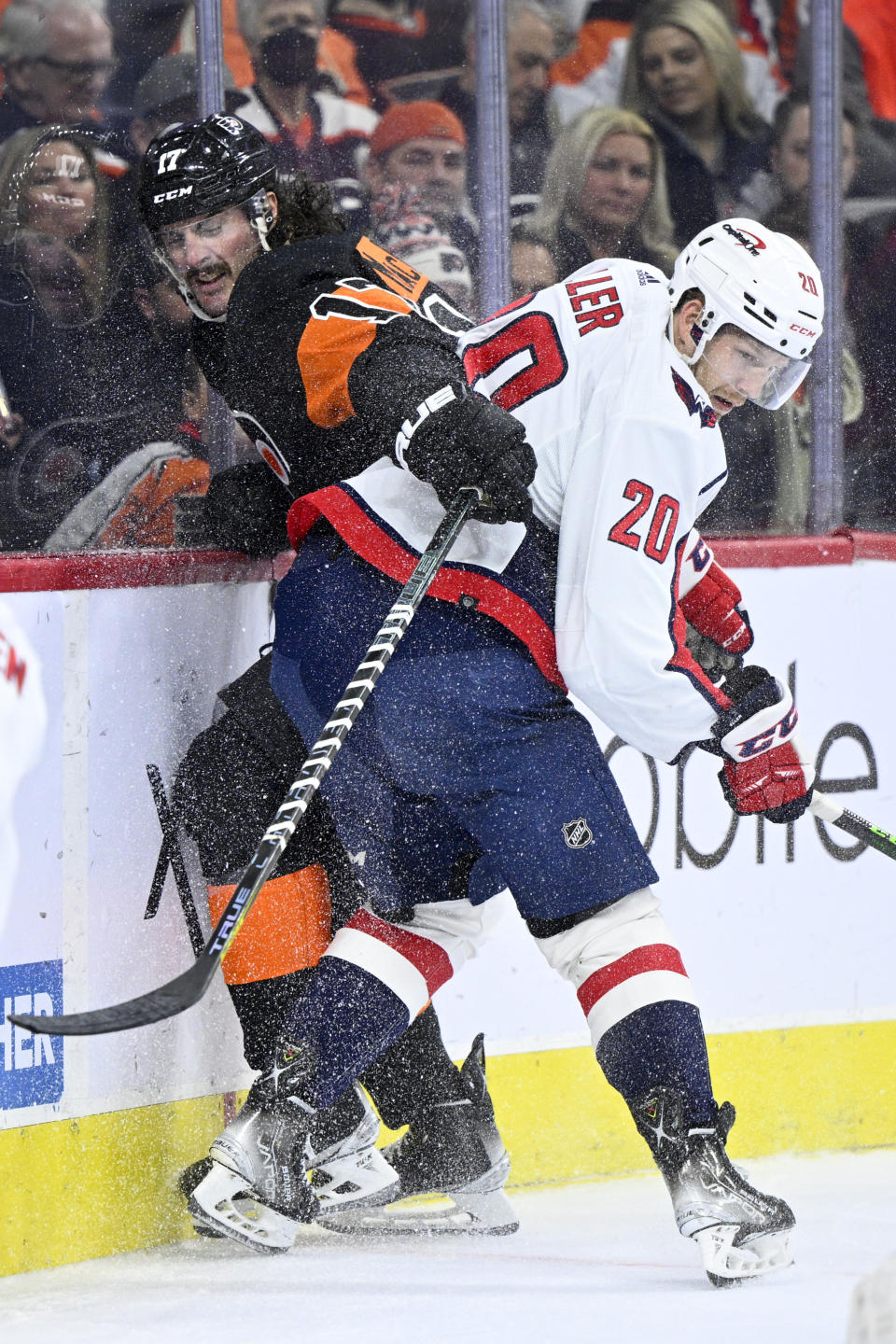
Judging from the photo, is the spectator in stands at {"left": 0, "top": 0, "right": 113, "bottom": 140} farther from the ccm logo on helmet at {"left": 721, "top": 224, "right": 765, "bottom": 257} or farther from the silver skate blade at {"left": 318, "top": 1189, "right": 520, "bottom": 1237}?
the silver skate blade at {"left": 318, "top": 1189, "right": 520, "bottom": 1237}

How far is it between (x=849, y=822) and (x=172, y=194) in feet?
3.81

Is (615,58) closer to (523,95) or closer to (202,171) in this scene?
(523,95)

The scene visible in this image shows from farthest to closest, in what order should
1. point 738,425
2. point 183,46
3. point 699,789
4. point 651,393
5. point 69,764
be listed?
point 738,425, point 699,789, point 183,46, point 69,764, point 651,393

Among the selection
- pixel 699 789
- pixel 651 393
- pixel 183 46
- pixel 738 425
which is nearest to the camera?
pixel 651 393

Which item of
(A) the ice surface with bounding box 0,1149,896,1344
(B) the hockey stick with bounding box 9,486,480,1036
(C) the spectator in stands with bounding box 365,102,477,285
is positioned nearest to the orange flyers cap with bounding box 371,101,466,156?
(C) the spectator in stands with bounding box 365,102,477,285

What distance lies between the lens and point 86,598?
237 cm

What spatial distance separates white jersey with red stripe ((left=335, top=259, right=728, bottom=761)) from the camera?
2.13 m

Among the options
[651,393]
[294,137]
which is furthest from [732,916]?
[294,137]

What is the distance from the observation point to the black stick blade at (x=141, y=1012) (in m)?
1.99

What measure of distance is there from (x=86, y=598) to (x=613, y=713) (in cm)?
66

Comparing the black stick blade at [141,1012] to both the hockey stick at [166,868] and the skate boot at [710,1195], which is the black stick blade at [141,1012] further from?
the skate boot at [710,1195]

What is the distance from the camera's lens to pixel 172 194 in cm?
238

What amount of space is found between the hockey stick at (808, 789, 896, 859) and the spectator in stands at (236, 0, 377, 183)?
115 centimetres

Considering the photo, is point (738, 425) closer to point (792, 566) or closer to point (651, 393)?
point (792, 566)
